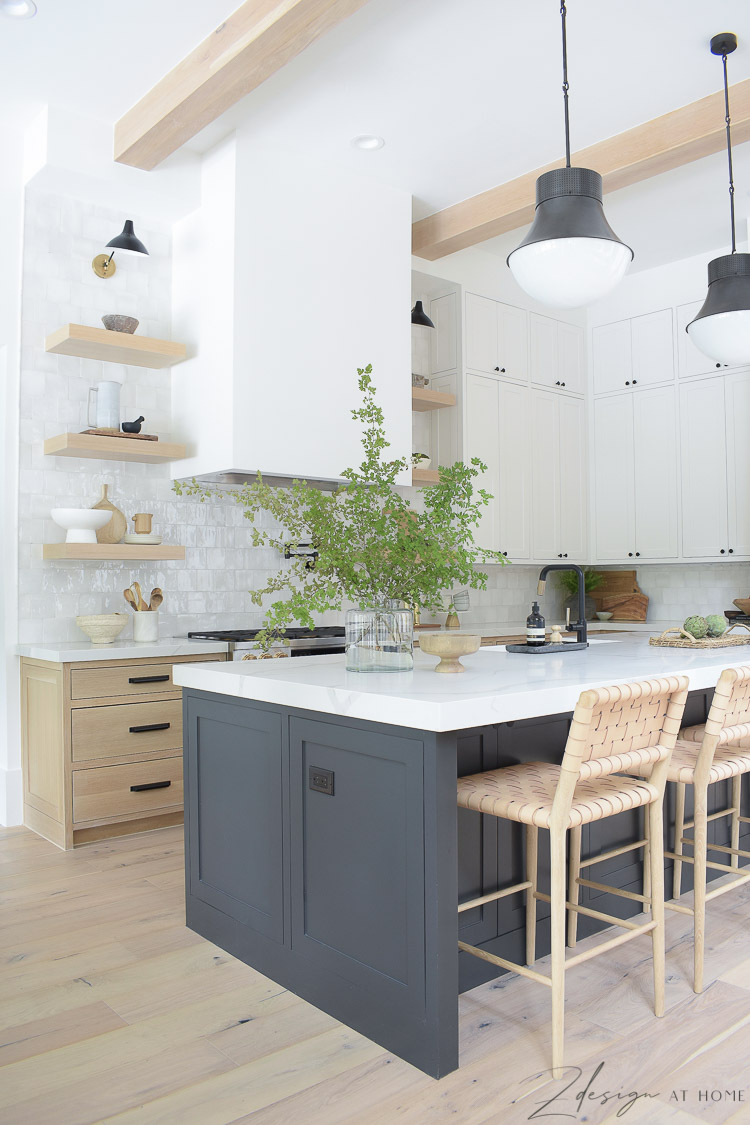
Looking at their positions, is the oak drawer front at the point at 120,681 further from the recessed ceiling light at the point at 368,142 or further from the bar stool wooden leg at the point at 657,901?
the recessed ceiling light at the point at 368,142

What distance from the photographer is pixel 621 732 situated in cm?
205

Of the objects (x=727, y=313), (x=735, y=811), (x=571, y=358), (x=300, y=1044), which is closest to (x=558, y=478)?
(x=571, y=358)

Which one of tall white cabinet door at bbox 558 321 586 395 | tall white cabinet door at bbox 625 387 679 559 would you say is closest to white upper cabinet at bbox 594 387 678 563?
tall white cabinet door at bbox 625 387 679 559

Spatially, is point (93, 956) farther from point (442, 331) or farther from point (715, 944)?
point (442, 331)

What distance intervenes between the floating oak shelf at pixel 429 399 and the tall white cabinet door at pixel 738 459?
1827 mm

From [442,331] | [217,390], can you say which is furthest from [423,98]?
[442,331]

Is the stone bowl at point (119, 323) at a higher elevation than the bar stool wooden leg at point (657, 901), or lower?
higher

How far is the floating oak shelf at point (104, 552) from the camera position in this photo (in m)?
4.02

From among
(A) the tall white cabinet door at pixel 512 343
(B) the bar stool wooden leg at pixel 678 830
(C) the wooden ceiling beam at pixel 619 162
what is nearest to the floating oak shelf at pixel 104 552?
(C) the wooden ceiling beam at pixel 619 162

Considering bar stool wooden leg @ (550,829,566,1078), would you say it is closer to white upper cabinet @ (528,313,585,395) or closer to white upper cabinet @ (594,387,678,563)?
white upper cabinet @ (594,387,678,563)

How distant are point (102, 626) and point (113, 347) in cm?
134

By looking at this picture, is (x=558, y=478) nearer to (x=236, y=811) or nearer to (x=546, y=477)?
(x=546, y=477)

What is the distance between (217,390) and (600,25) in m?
2.27

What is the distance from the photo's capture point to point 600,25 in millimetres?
3311
